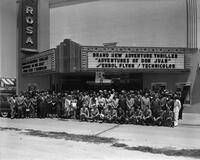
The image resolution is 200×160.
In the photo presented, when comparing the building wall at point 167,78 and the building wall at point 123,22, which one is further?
the building wall at point 123,22

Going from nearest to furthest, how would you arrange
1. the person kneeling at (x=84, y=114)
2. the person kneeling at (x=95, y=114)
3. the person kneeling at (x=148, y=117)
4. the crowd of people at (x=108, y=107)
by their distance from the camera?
the crowd of people at (x=108, y=107) → the person kneeling at (x=148, y=117) → the person kneeling at (x=95, y=114) → the person kneeling at (x=84, y=114)

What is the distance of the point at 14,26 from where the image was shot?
94.6 ft


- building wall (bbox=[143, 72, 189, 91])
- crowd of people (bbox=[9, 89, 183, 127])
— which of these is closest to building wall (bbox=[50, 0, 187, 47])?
building wall (bbox=[143, 72, 189, 91])

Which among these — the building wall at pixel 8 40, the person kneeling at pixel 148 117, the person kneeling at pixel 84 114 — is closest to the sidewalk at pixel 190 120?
the person kneeling at pixel 148 117

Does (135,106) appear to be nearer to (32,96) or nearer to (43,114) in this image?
(43,114)

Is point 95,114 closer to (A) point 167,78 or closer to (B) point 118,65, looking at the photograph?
(B) point 118,65

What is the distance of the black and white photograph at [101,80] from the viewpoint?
1204 cm

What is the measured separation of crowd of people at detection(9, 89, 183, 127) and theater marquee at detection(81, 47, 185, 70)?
2.56 metres

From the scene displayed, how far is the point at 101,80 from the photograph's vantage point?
2186 centimetres

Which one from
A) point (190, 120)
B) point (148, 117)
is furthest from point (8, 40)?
point (190, 120)

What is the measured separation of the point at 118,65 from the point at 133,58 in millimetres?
990

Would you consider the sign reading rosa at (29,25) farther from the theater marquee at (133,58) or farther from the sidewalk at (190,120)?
the sidewalk at (190,120)

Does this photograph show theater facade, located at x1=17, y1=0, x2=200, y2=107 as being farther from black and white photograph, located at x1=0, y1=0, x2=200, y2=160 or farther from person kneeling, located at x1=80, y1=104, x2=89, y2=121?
person kneeling, located at x1=80, y1=104, x2=89, y2=121

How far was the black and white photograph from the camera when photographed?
12.0 m
